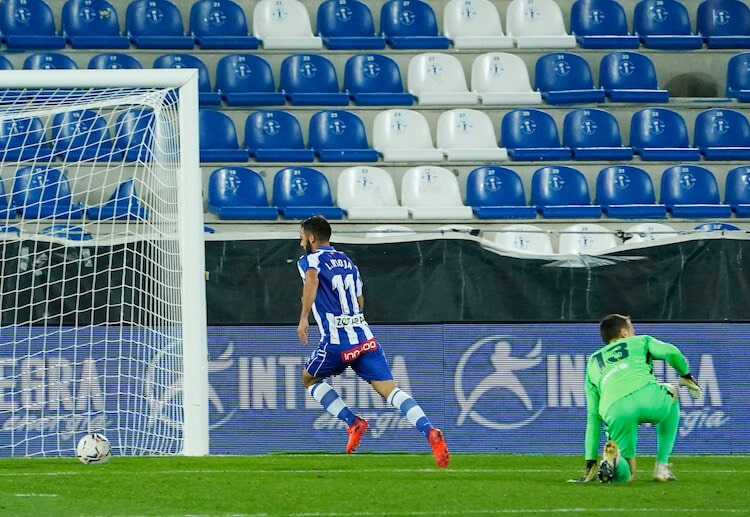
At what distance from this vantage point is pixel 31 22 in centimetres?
1486

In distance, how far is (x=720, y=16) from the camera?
627 inches

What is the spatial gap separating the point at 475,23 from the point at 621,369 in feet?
28.7

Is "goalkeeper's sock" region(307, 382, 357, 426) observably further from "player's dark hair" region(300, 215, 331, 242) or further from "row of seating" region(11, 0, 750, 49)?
"row of seating" region(11, 0, 750, 49)

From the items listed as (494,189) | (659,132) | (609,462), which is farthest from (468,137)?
(609,462)

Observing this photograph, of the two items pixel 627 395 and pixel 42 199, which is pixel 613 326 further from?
pixel 42 199

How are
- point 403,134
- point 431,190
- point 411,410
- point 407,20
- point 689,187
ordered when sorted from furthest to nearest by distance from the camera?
point 407,20
point 403,134
point 689,187
point 431,190
point 411,410

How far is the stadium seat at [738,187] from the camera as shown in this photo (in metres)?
13.9

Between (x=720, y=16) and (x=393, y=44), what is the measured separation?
12.9 ft

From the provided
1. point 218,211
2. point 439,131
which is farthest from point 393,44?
point 218,211

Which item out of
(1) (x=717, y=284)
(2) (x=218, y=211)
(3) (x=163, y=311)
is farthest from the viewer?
(2) (x=218, y=211)

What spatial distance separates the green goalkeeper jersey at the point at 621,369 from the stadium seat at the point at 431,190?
5.73 metres

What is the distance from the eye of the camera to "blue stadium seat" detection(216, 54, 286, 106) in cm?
1436

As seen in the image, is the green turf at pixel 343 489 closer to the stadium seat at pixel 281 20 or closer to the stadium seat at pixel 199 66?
the stadium seat at pixel 199 66

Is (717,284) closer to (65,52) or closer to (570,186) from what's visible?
(570,186)
